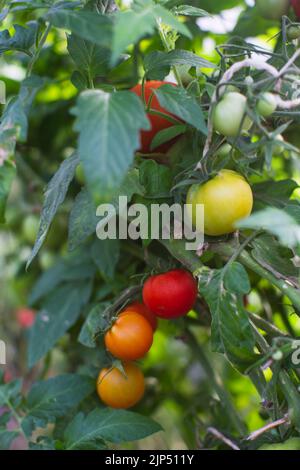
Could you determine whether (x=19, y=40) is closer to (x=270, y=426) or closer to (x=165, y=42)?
(x=165, y=42)

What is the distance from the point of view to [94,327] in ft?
2.66

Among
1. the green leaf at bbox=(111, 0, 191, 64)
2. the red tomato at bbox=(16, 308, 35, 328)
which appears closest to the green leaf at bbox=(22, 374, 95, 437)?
the green leaf at bbox=(111, 0, 191, 64)

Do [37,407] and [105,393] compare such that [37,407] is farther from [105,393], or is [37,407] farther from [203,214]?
[203,214]

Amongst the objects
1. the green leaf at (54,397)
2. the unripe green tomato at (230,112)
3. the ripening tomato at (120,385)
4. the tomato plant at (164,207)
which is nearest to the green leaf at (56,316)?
the tomato plant at (164,207)

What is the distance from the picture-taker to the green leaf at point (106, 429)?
2.52 ft

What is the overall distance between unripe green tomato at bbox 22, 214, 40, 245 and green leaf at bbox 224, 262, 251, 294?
693 millimetres

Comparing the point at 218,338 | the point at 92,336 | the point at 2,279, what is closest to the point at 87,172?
the point at 218,338

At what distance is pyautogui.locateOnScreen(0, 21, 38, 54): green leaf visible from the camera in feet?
2.34

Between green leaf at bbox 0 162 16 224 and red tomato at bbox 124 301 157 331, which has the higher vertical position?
green leaf at bbox 0 162 16 224

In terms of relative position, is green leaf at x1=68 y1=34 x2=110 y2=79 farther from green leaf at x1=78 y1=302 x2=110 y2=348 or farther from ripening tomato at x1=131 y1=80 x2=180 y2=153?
green leaf at x1=78 y1=302 x2=110 y2=348

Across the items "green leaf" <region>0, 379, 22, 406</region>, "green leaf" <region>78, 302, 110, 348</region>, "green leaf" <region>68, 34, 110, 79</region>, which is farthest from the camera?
"green leaf" <region>0, 379, 22, 406</region>

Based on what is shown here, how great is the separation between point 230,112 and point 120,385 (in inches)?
16.6

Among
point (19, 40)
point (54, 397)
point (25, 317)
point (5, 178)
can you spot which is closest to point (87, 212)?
point (5, 178)
